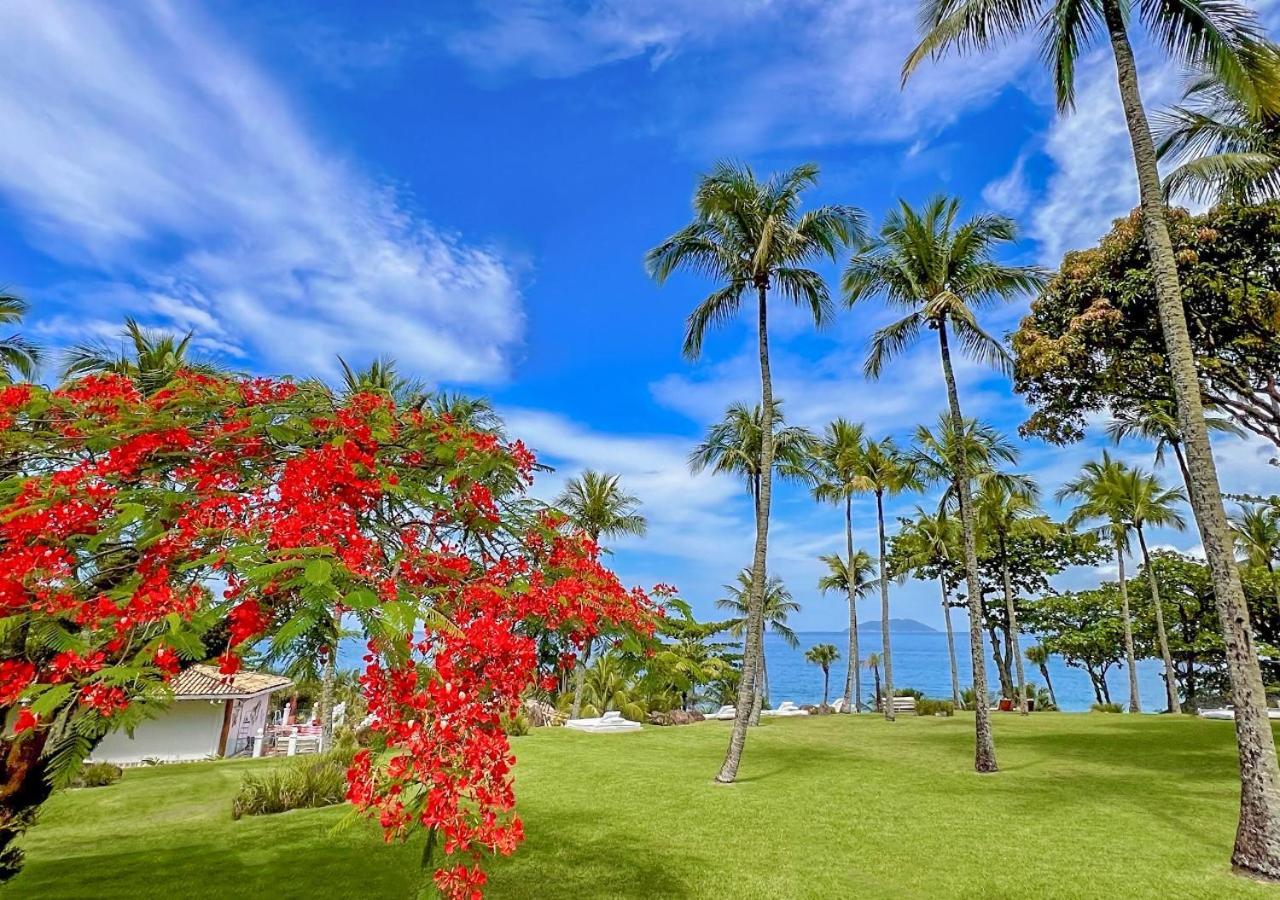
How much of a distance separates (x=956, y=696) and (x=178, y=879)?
34.5 m

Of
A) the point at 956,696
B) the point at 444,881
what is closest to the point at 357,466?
the point at 444,881

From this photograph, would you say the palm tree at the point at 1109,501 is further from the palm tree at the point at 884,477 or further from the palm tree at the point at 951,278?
the palm tree at the point at 951,278

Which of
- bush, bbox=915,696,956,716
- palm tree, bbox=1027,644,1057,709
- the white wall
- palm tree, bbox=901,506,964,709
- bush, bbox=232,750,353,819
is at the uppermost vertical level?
palm tree, bbox=901,506,964,709

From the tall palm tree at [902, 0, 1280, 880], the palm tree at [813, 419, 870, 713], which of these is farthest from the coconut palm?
the tall palm tree at [902, 0, 1280, 880]

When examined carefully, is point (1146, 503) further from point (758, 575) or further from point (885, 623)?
point (758, 575)

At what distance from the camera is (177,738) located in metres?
22.1

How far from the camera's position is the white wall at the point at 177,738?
21016 millimetres

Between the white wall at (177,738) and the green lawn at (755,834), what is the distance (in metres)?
8.20

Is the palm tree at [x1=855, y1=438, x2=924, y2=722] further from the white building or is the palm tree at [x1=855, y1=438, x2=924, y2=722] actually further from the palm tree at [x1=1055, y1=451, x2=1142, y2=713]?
the white building

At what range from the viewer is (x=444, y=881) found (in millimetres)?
3188

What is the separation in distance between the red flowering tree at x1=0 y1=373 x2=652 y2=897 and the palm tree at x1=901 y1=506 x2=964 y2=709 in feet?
98.6

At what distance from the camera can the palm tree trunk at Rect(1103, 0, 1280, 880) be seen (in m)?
6.98

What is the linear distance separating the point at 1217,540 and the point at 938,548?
26.5 meters

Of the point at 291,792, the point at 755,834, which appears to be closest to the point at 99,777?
the point at 291,792
